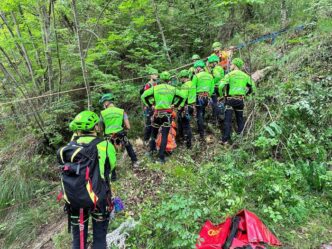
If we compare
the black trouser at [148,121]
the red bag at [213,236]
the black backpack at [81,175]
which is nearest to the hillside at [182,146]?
the red bag at [213,236]

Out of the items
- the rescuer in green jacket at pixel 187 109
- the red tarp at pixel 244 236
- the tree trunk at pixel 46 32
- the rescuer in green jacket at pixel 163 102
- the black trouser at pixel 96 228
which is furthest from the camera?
the tree trunk at pixel 46 32

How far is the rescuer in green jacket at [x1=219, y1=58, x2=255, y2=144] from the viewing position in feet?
24.5

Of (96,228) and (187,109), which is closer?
(96,228)

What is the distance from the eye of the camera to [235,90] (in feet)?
24.7

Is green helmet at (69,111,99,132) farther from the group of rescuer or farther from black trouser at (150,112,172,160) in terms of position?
black trouser at (150,112,172,160)

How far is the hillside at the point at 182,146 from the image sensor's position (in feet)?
16.5

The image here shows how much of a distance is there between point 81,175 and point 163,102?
3665mm

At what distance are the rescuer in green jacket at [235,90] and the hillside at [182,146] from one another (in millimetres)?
383

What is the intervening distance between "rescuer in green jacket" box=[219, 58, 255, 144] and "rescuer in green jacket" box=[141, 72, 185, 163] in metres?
1.22

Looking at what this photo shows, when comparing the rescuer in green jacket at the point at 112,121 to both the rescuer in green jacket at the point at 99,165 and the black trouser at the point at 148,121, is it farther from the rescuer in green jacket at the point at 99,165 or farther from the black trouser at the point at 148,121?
the rescuer in green jacket at the point at 99,165

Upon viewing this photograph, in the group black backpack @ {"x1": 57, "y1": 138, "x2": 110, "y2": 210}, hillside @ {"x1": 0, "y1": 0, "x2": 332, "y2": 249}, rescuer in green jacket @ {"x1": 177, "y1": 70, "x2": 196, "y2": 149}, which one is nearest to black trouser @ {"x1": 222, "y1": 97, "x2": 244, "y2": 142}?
hillside @ {"x1": 0, "y1": 0, "x2": 332, "y2": 249}

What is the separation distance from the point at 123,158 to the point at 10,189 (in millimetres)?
2987

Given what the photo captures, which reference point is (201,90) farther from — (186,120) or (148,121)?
(148,121)

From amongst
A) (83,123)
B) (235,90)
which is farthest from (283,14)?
(83,123)
